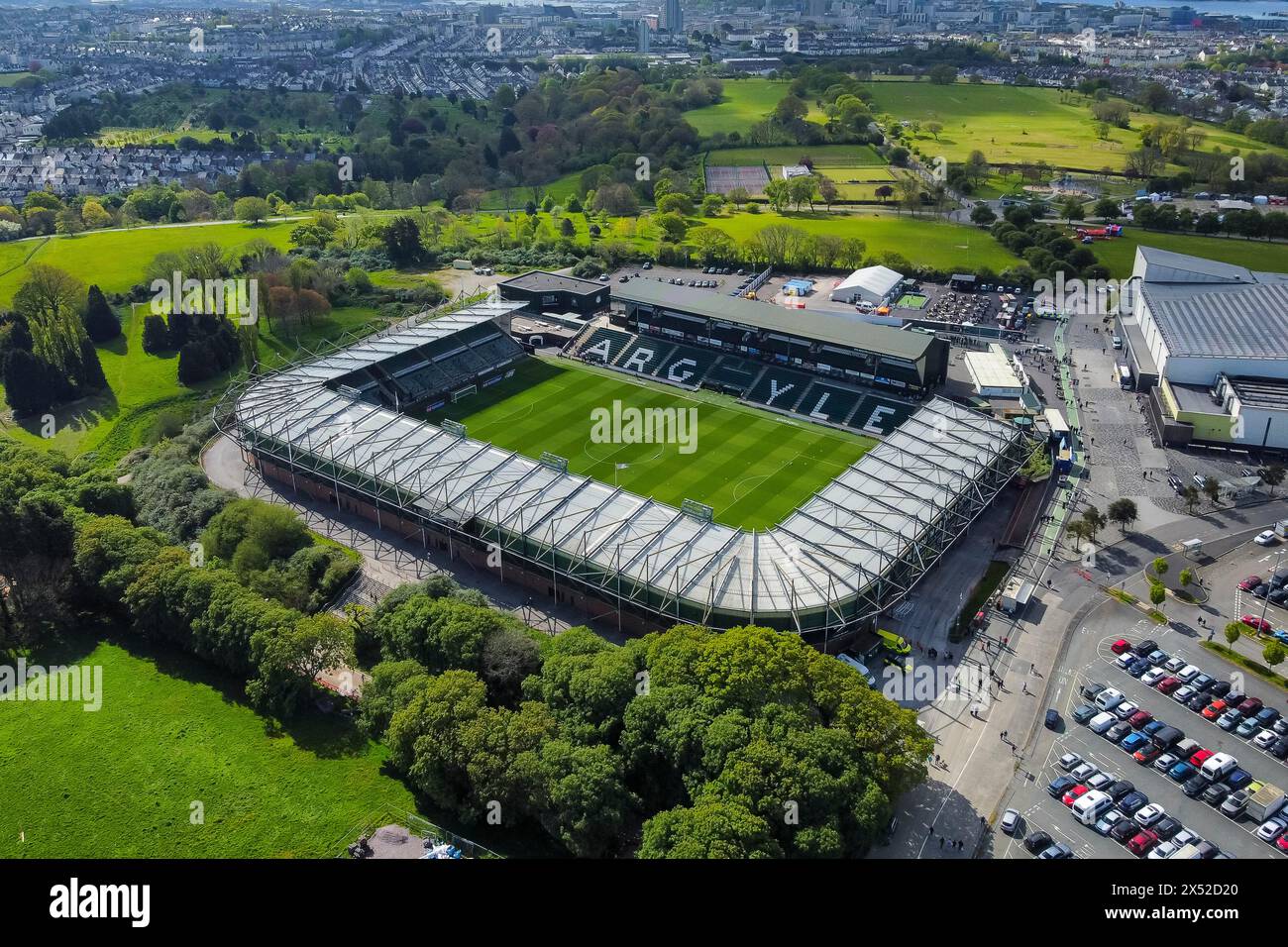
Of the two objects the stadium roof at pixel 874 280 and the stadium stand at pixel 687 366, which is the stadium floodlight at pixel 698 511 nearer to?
the stadium stand at pixel 687 366

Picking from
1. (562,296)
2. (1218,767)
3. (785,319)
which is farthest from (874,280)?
(1218,767)

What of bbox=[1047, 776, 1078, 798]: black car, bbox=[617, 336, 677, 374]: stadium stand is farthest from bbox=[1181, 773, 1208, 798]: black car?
bbox=[617, 336, 677, 374]: stadium stand

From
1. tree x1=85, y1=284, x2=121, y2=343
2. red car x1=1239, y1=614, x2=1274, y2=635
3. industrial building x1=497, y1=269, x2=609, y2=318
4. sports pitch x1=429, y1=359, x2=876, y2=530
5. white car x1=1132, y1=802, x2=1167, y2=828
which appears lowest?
white car x1=1132, y1=802, x2=1167, y2=828

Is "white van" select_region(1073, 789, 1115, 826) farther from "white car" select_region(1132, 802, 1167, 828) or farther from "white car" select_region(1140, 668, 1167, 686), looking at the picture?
"white car" select_region(1140, 668, 1167, 686)

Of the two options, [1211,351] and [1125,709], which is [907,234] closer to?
[1211,351]

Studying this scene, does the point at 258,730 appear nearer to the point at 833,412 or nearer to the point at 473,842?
the point at 473,842

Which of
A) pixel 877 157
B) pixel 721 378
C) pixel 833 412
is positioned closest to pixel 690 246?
pixel 721 378
